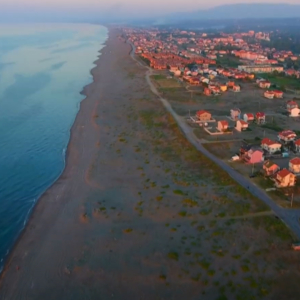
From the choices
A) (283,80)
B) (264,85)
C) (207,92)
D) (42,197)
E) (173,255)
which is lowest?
(283,80)

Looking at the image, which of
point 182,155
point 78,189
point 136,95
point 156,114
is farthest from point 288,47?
point 78,189

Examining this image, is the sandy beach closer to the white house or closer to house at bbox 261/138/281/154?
house at bbox 261/138/281/154

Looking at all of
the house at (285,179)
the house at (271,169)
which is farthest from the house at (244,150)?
the house at (285,179)

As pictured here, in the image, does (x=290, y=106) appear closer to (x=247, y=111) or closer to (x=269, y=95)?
(x=247, y=111)

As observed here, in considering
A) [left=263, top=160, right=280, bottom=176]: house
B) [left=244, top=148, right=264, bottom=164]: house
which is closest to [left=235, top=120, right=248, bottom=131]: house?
[left=244, top=148, right=264, bottom=164]: house

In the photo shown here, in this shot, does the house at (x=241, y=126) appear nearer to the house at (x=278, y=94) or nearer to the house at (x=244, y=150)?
the house at (x=244, y=150)

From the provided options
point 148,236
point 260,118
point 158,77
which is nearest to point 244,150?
point 260,118
